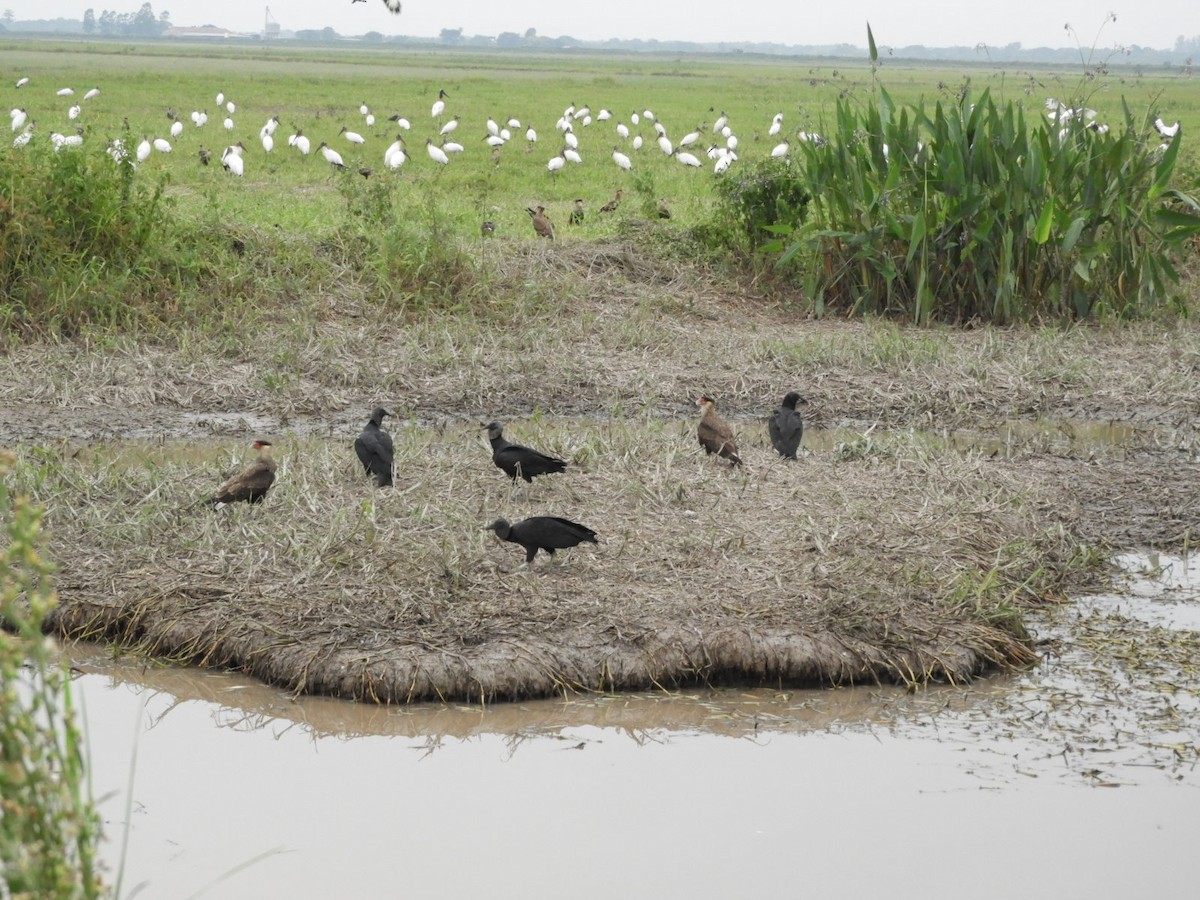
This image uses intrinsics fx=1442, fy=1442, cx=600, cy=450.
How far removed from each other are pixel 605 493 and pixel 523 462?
0.49 m

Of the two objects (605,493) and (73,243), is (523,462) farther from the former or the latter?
(73,243)

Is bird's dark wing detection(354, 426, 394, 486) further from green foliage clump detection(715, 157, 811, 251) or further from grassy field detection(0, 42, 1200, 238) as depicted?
green foliage clump detection(715, 157, 811, 251)

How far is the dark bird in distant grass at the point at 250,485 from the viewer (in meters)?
6.42

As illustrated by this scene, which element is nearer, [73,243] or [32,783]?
[32,783]

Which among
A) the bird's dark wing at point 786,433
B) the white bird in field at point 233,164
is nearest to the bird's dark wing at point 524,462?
the bird's dark wing at point 786,433

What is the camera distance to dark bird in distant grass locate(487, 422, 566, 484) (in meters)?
6.86

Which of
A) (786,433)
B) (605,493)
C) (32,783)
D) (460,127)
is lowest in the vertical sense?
(605,493)

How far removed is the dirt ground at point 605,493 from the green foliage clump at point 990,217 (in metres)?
0.44

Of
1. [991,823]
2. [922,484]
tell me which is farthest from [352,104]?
[991,823]

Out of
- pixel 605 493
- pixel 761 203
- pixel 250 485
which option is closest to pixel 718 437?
pixel 605 493

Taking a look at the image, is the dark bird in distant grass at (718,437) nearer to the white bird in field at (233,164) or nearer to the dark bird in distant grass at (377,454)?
the dark bird in distant grass at (377,454)

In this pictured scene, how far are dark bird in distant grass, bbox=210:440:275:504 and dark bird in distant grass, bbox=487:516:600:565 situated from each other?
116 centimetres

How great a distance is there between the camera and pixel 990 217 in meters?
11.0

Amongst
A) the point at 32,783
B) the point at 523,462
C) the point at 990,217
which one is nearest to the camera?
the point at 32,783
